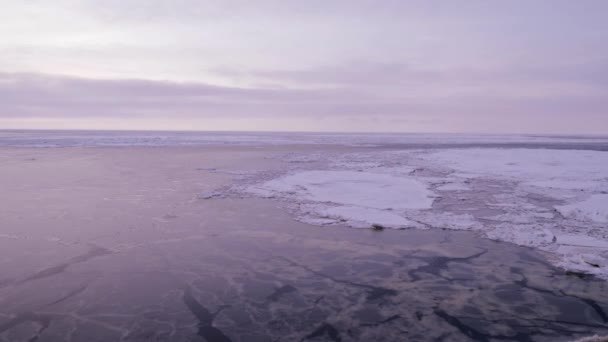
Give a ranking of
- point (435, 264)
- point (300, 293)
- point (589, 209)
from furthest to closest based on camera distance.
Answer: point (589, 209)
point (435, 264)
point (300, 293)

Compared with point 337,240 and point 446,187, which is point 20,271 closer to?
point 337,240

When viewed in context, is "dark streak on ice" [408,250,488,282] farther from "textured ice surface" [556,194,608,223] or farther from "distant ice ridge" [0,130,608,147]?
"distant ice ridge" [0,130,608,147]

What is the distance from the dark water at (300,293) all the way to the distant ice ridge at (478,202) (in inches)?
30.3

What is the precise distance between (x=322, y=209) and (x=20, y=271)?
18.7ft

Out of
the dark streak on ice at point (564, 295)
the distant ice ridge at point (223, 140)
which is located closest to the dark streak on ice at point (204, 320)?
the dark streak on ice at point (564, 295)

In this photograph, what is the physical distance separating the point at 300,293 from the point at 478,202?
269 inches

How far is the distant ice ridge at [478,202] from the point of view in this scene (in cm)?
741

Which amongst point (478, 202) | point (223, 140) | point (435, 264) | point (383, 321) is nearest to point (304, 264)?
point (435, 264)

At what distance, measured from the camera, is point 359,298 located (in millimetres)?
5070

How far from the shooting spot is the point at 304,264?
6.25 metres

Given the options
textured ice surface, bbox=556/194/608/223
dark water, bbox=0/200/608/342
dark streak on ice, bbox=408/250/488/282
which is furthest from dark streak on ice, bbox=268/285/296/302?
textured ice surface, bbox=556/194/608/223

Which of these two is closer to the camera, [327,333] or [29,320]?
[327,333]

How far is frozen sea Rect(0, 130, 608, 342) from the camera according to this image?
14.4 feet

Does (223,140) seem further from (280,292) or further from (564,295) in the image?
(564,295)
